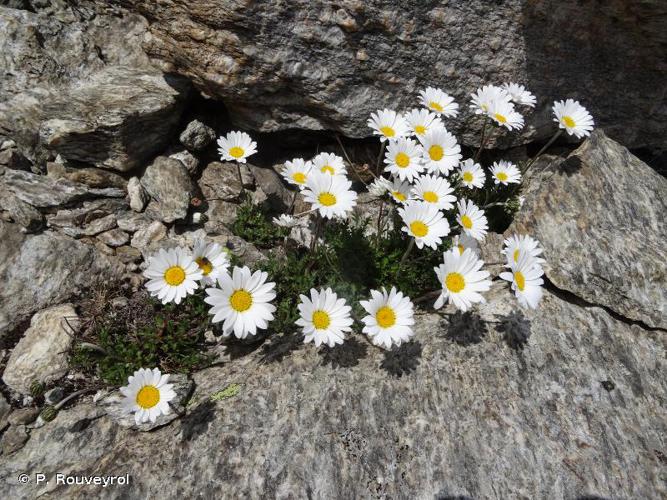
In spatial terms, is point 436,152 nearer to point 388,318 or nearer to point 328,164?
point 328,164

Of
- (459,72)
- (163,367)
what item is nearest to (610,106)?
Answer: (459,72)

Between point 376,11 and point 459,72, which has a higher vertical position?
point 376,11

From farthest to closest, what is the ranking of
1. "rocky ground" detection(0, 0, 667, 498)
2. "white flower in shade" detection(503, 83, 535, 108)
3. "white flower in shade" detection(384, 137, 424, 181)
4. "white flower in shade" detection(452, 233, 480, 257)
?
"white flower in shade" detection(503, 83, 535, 108) < "white flower in shade" detection(384, 137, 424, 181) < "white flower in shade" detection(452, 233, 480, 257) < "rocky ground" detection(0, 0, 667, 498)

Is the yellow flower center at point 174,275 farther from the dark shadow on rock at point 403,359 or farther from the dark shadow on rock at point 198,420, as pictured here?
the dark shadow on rock at point 403,359

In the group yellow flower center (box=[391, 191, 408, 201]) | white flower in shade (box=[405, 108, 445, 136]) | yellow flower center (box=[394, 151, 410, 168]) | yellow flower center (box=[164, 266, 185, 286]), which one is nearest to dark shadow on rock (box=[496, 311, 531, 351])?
yellow flower center (box=[391, 191, 408, 201])

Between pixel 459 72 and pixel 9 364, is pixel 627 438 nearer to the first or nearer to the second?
pixel 459 72

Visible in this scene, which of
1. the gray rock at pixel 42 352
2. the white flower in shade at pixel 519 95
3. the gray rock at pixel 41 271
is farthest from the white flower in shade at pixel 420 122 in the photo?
the gray rock at pixel 42 352

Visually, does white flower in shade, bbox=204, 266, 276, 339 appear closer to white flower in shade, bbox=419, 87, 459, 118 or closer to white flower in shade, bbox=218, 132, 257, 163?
white flower in shade, bbox=218, 132, 257, 163
